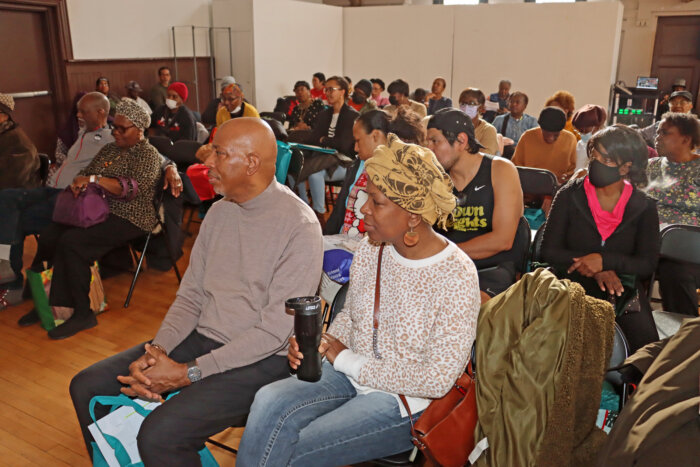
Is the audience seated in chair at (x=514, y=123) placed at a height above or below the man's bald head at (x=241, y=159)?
below

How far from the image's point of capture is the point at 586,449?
1716 millimetres

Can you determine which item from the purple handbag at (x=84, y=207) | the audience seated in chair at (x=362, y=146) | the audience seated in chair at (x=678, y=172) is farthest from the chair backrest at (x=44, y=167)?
the audience seated in chair at (x=678, y=172)

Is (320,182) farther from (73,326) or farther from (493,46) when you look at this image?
(493,46)

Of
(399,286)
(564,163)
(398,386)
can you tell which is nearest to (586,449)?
(398,386)

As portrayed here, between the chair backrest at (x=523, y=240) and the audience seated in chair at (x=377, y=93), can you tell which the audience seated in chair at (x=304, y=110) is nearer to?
the audience seated in chair at (x=377, y=93)

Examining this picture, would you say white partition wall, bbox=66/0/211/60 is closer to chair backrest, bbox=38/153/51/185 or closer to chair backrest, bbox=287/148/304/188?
chair backrest, bbox=38/153/51/185

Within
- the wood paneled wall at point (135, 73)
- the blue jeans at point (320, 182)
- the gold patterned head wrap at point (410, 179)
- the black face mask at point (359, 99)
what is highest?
the wood paneled wall at point (135, 73)

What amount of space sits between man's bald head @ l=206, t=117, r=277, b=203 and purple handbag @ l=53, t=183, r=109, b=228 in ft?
6.22

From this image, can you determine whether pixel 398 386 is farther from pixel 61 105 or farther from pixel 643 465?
pixel 61 105

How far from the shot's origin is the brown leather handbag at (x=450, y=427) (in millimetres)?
1664

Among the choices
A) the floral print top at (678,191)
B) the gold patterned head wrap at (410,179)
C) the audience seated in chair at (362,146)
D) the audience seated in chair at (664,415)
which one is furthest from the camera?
the floral print top at (678,191)

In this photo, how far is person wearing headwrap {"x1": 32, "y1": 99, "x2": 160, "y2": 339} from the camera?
379 centimetres

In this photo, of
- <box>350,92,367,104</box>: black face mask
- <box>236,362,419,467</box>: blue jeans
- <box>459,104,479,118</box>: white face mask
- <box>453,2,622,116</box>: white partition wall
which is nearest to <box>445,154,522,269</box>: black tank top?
<box>236,362,419,467</box>: blue jeans

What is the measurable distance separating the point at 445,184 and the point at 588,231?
4.06ft
